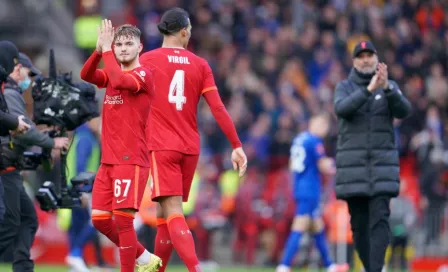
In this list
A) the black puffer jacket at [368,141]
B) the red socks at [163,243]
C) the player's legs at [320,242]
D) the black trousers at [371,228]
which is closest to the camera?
the red socks at [163,243]

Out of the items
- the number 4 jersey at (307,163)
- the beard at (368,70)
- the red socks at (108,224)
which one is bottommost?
the red socks at (108,224)

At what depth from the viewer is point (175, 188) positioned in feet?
41.5

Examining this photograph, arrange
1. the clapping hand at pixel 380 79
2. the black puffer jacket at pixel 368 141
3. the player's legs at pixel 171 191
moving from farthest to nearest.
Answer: the black puffer jacket at pixel 368 141 < the clapping hand at pixel 380 79 < the player's legs at pixel 171 191

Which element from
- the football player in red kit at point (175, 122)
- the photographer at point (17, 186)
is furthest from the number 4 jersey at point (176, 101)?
the photographer at point (17, 186)

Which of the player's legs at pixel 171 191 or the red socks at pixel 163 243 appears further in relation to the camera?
the red socks at pixel 163 243

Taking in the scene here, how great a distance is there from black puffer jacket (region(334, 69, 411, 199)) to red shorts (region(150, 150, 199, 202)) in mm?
2084

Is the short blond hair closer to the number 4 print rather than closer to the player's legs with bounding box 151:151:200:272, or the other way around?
the number 4 print

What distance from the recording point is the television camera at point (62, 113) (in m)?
13.4

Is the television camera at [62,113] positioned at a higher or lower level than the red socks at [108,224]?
higher

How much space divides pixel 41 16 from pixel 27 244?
610 inches

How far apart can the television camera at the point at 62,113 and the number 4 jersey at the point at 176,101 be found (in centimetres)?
95

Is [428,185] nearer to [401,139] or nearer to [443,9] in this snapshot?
[401,139]

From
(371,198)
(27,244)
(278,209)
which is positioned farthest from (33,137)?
(278,209)

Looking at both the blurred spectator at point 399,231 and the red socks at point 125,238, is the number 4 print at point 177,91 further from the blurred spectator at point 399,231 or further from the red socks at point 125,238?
the blurred spectator at point 399,231
